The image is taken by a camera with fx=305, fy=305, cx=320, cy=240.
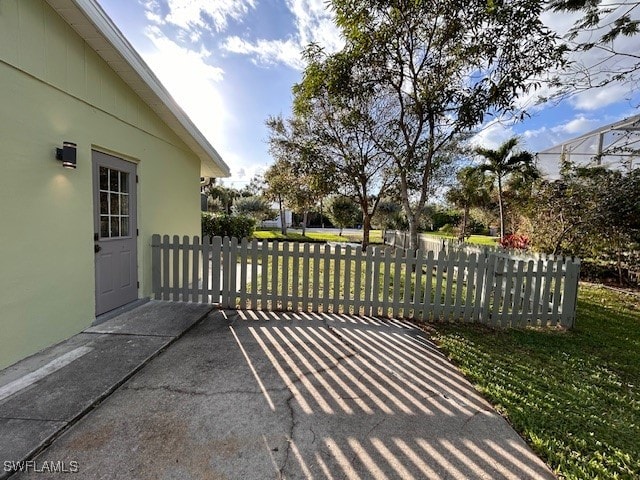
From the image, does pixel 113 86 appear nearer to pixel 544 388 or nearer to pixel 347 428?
pixel 347 428

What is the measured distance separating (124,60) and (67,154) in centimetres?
153

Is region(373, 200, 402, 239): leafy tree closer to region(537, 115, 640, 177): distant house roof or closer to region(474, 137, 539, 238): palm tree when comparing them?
region(474, 137, 539, 238): palm tree

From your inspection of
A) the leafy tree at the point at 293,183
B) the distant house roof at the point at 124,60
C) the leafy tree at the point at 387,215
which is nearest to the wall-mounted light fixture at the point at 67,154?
the distant house roof at the point at 124,60

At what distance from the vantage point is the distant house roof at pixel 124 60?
3.37 m

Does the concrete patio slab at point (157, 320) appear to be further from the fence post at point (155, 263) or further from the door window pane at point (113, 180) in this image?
the door window pane at point (113, 180)

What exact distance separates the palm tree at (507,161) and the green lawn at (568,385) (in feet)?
30.2

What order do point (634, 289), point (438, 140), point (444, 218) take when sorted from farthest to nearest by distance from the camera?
1. point (444, 218)
2. point (634, 289)
3. point (438, 140)

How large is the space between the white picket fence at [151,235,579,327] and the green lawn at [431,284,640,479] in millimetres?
336

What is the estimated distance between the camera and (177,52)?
21.4 feet

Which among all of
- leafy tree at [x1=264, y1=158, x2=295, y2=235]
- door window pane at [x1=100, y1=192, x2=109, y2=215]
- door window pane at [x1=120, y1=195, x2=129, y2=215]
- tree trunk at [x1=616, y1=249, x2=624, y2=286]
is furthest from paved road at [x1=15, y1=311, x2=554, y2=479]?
leafy tree at [x1=264, y1=158, x2=295, y2=235]

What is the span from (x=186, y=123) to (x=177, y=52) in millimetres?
2195

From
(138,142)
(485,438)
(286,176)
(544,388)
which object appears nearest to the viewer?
(485,438)

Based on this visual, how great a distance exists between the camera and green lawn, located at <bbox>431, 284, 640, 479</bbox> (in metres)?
2.12

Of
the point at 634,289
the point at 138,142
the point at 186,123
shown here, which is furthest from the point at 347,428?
the point at 634,289
